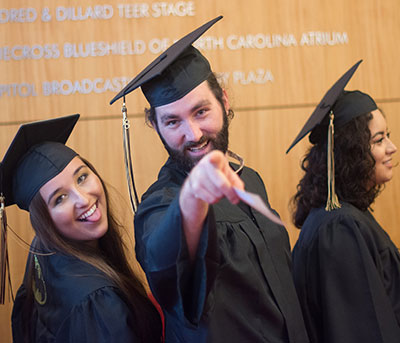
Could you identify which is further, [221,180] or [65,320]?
[65,320]

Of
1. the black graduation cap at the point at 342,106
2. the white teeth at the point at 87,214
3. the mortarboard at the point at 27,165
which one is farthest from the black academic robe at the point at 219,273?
the black graduation cap at the point at 342,106

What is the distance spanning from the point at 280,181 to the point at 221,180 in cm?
243

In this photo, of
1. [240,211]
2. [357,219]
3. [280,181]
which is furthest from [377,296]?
[280,181]

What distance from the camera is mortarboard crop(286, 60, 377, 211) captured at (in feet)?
6.81

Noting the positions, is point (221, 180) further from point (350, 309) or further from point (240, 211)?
point (350, 309)

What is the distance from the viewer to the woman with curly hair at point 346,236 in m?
1.87

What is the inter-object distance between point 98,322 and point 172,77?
0.90 metres

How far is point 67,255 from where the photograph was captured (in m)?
1.80

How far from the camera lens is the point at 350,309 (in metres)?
1.89

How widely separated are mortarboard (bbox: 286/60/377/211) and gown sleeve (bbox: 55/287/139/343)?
100 cm

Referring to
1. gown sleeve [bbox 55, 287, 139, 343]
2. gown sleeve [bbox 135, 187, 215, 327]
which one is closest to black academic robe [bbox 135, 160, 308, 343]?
gown sleeve [bbox 135, 187, 215, 327]

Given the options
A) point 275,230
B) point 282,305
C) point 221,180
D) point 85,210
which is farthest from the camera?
point 85,210

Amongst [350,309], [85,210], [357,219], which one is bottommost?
[350,309]

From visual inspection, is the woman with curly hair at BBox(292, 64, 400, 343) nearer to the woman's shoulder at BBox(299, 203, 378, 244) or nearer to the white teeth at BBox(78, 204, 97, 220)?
the woman's shoulder at BBox(299, 203, 378, 244)
